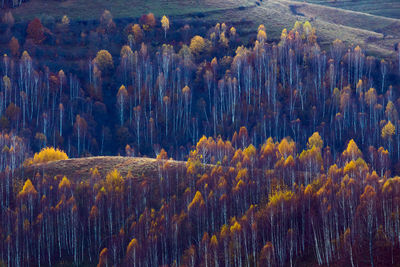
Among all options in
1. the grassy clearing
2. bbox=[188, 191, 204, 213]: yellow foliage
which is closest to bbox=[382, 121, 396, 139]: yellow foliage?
bbox=[188, 191, 204, 213]: yellow foliage

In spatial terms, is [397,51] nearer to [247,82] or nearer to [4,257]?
[247,82]

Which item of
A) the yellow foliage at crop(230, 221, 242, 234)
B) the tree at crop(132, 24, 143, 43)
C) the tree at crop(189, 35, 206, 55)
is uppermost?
the tree at crop(132, 24, 143, 43)

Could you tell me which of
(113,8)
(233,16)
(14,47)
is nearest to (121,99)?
(14,47)

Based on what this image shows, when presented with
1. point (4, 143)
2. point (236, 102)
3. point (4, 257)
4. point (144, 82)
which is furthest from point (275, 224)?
point (144, 82)

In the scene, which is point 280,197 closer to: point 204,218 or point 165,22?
point 204,218

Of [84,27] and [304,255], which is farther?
[84,27]

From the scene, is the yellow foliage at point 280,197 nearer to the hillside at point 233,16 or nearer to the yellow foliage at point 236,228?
the yellow foliage at point 236,228

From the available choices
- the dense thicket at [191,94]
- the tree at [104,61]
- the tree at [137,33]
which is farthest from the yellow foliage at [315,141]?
the tree at [137,33]

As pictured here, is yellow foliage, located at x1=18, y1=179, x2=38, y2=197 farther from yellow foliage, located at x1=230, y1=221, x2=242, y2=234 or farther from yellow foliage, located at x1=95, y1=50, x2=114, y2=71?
yellow foliage, located at x1=95, y1=50, x2=114, y2=71
